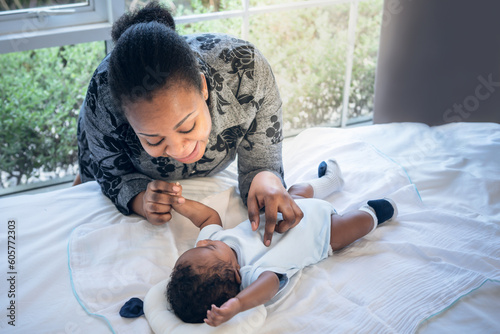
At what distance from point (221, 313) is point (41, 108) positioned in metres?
1.85

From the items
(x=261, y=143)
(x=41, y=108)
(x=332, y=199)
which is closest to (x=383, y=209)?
(x=332, y=199)

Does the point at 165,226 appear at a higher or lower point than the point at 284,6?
lower

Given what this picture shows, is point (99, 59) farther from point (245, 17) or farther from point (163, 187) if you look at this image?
point (163, 187)

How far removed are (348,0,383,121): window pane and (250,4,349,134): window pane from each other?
0.34ft

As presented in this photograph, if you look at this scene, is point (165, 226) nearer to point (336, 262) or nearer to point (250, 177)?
point (250, 177)

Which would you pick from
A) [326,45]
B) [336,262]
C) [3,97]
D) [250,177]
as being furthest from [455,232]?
[3,97]

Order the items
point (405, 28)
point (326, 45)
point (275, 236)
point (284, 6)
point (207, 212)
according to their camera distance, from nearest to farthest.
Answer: point (275, 236)
point (207, 212)
point (405, 28)
point (284, 6)
point (326, 45)

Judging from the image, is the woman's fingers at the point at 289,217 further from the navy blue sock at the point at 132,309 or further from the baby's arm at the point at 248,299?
the navy blue sock at the point at 132,309

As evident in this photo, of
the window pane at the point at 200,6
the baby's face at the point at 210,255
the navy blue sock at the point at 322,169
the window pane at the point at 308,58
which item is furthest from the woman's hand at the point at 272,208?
the window pane at the point at 308,58

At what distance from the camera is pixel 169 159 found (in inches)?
64.7

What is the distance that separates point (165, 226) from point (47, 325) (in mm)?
477

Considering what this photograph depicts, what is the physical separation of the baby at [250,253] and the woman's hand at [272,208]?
4cm

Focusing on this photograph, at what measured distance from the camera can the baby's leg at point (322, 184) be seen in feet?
5.60

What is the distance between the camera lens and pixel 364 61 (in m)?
3.29
